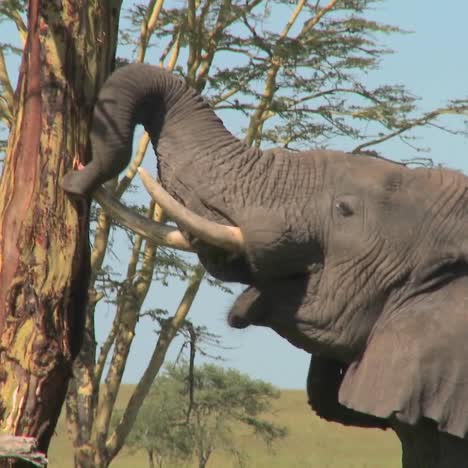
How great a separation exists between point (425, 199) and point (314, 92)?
897 centimetres

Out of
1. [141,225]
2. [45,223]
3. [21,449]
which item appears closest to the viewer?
[21,449]

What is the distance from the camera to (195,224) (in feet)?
13.5

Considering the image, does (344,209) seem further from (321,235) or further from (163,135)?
(163,135)

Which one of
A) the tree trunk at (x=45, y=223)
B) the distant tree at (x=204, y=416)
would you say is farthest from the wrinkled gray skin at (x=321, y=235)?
the distant tree at (x=204, y=416)

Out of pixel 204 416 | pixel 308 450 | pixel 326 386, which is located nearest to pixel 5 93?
pixel 326 386

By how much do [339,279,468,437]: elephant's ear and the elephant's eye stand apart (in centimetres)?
33

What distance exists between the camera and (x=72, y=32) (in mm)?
4414

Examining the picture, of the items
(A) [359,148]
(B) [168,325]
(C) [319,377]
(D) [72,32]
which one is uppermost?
(A) [359,148]

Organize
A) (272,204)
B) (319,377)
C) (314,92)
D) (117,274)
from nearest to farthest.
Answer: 1. (272,204)
2. (319,377)
3. (117,274)
4. (314,92)

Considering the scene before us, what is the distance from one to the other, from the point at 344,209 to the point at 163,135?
0.56m

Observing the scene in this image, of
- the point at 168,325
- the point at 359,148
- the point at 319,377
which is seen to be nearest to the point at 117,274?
the point at 168,325

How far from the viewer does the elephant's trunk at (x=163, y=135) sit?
13.6 ft

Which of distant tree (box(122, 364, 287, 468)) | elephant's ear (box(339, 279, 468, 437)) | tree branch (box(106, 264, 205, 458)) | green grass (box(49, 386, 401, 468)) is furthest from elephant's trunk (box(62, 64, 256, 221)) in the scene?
green grass (box(49, 386, 401, 468))

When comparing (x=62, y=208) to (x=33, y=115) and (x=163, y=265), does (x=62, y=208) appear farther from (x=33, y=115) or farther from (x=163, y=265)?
(x=163, y=265)
